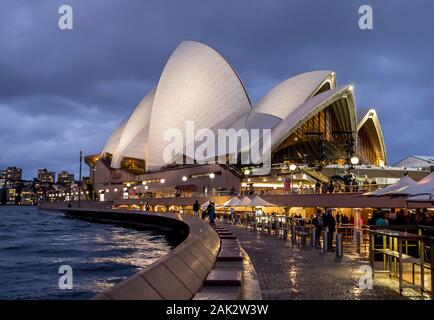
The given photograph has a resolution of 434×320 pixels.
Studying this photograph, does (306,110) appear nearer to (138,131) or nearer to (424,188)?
(138,131)

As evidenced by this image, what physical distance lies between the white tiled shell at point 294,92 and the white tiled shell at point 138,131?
2117cm

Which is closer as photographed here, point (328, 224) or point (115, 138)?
point (328, 224)

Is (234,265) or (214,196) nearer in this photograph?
(234,265)

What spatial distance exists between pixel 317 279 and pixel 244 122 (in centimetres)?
4725

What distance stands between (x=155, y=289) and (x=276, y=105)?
4839 centimetres

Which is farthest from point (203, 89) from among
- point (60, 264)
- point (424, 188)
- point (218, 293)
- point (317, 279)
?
point (218, 293)

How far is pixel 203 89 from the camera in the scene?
56.8 metres

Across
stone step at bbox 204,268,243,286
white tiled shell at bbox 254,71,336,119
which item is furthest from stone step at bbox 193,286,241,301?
white tiled shell at bbox 254,71,336,119

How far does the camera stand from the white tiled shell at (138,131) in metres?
68.8

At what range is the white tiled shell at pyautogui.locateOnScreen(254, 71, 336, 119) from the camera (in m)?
49.7


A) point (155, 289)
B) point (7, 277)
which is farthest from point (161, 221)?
point (155, 289)

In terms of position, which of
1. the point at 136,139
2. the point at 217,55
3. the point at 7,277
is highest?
the point at 217,55
